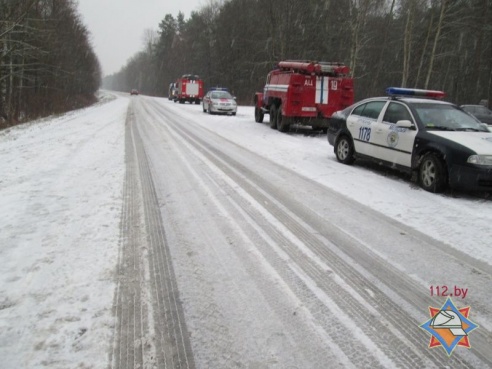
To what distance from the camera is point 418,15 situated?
115 ft

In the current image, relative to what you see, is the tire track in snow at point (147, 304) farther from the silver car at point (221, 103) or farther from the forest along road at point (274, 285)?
the silver car at point (221, 103)

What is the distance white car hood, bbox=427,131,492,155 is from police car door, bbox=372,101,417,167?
21.2 inches

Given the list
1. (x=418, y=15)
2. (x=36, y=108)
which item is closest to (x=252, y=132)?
(x=36, y=108)

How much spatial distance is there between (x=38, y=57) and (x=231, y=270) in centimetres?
2561

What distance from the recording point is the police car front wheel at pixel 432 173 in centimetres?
671

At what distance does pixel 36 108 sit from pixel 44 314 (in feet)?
96.6

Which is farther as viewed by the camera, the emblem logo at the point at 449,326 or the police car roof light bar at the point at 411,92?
the police car roof light bar at the point at 411,92

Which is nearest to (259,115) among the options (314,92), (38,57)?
(314,92)

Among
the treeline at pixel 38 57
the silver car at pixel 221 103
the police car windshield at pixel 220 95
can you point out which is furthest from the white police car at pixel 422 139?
the police car windshield at pixel 220 95

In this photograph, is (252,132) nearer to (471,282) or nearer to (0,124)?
(471,282)

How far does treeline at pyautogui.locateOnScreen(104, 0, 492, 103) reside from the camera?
3112 cm

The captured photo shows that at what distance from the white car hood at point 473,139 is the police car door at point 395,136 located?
538mm

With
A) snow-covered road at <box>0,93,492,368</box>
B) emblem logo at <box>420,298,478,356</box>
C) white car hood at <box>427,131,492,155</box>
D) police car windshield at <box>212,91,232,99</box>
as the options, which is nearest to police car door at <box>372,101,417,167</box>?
white car hood at <box>427,131,492,155</box>

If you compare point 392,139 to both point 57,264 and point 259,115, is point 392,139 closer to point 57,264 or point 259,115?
point 57,264
